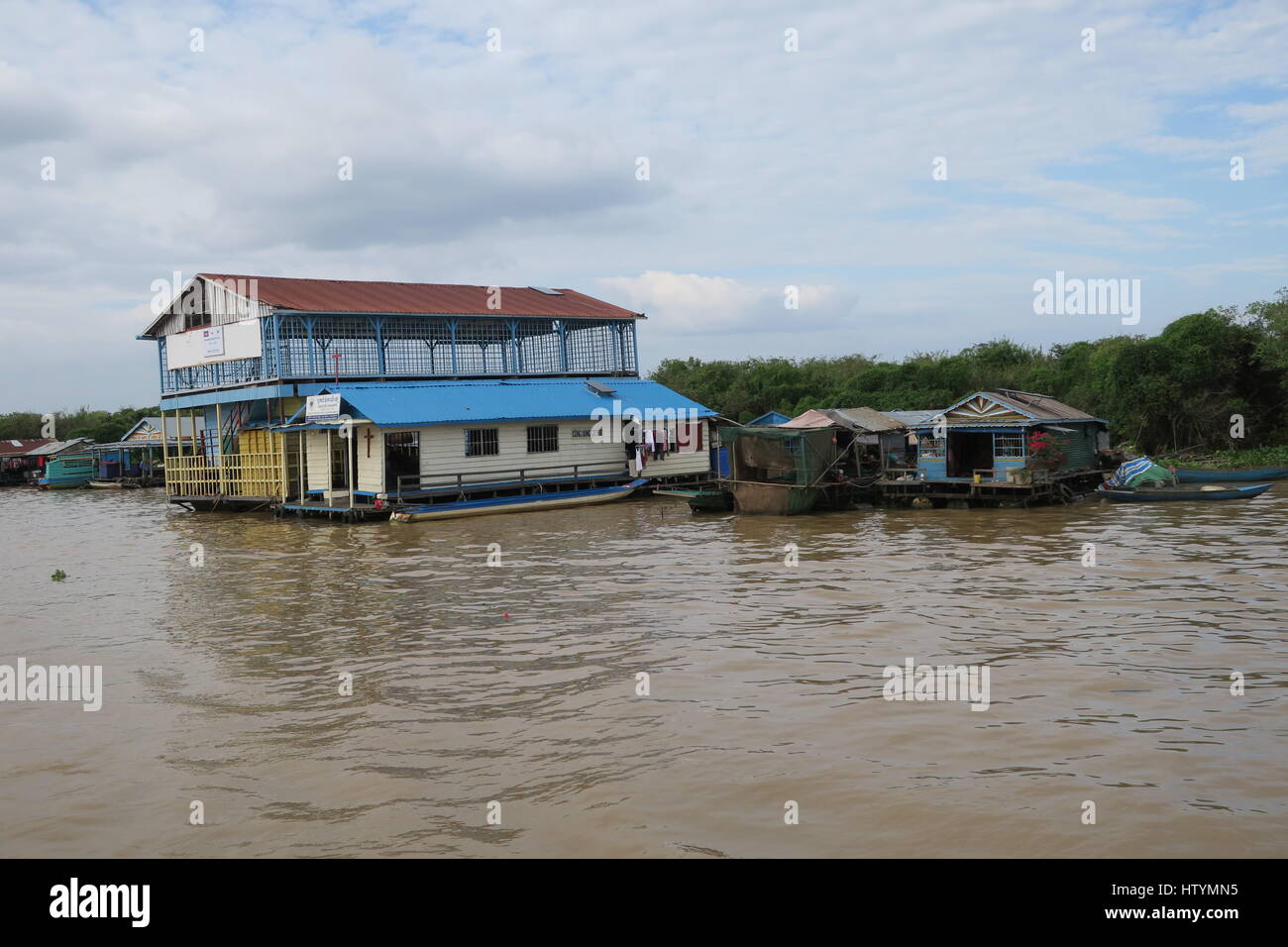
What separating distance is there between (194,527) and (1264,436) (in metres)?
32.5

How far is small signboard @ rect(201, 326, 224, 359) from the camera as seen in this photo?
29719 mm

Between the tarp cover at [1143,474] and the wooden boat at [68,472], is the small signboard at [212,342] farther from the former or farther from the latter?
the tarp cover at [1143,474]

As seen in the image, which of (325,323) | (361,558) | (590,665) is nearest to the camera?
(590,665)

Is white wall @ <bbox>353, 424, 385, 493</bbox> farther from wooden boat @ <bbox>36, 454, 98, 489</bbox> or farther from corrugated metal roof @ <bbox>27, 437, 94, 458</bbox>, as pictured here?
corrugated metal roof @ <bbox>27, 437, 94, 458</bbox>

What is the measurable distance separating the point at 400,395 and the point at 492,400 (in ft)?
8.63

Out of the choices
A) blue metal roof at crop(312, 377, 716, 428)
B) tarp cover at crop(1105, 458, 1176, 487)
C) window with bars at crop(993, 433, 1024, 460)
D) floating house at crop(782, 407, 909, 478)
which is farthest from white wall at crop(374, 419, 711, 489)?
tarp cover at crop(1105, 458, 1176, 487)

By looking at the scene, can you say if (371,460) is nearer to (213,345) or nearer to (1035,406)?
(213,345)

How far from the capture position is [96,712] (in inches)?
355

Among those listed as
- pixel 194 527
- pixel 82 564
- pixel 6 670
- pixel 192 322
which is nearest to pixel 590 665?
pixel 6 670

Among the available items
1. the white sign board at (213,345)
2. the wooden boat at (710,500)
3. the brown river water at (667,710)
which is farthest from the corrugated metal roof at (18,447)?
the wooden boat at (710,500)

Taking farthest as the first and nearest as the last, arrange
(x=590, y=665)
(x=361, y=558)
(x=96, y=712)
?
(x=361, y=558) → (x=590, y=665) → (x=96, y=712)

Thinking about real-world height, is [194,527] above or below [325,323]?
below

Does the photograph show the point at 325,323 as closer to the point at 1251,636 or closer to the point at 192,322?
the point at 192,322

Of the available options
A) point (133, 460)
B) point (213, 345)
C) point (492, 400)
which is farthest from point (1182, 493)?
point (133, 460)
